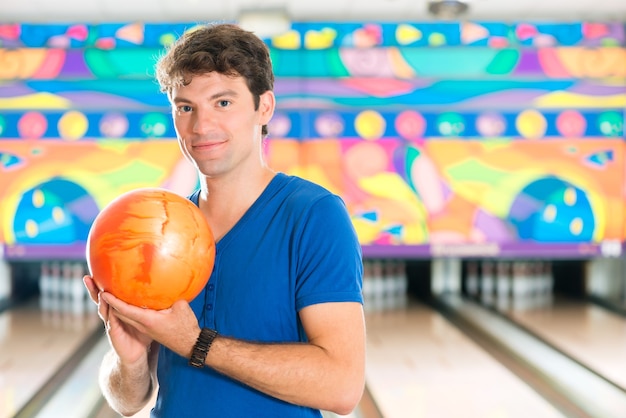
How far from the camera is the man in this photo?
105 centimetres

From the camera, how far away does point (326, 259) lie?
1.10m

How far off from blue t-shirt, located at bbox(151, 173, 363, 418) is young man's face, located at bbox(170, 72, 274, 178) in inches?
4.2

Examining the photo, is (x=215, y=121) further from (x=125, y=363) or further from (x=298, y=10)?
(x=298, y=10)

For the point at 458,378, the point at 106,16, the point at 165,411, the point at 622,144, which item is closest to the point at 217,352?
the point at 165,411

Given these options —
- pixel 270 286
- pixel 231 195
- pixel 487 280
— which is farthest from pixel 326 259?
pixel 487 280

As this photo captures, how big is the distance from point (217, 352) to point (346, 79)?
3.31m

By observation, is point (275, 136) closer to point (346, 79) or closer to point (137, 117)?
point (346, 79)

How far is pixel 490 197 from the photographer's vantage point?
420cm

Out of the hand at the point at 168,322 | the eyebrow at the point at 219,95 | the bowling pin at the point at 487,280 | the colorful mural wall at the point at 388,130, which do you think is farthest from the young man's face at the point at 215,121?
the bowling pin at the point at 487,280

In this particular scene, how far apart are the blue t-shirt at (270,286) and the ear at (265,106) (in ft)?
0.52

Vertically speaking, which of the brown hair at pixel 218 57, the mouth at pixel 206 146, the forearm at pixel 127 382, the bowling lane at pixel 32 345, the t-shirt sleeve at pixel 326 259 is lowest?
the bowling lane at pixel 32 345

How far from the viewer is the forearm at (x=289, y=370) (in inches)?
40.9

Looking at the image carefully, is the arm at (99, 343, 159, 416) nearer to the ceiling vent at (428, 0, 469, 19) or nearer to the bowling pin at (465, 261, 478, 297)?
the ceiling vent at (428, 0, 469, 19)

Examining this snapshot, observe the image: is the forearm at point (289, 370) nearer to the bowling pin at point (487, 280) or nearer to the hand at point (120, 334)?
the hand at point (120, 334)
